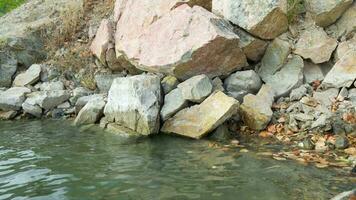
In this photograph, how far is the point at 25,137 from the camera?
34.5 ft

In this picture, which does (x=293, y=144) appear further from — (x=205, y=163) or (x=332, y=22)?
(x=332, y=22)

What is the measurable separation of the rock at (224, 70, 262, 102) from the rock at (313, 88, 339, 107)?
1376 millimetres

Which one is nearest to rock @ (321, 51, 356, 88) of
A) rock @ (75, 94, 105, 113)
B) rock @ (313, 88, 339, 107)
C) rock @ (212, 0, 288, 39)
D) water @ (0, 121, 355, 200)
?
rock @ (313, 88, 339, 107)

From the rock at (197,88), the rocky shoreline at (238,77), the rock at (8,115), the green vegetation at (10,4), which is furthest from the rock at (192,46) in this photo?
the green vegetation at (10,4)

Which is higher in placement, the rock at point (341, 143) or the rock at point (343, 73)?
the rock at point (343, 73)

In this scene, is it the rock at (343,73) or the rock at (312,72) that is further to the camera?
the rock at (312,72)

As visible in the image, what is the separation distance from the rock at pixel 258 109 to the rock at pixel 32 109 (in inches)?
238

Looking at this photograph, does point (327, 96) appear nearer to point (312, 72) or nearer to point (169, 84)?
point (312, 72)

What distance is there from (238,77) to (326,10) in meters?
2.56

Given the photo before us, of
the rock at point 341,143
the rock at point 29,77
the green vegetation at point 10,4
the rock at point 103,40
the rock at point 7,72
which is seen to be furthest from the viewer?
the green vegetation at point 10,4

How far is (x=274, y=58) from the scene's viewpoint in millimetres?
10953

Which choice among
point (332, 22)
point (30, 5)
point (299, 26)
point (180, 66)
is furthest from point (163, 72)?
point (30, 5)

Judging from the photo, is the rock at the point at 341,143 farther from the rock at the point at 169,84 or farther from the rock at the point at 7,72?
the rock at the point at 7,72

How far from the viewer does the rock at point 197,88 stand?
32.7 feet
